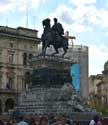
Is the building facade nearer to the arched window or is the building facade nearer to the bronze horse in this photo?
the arched window

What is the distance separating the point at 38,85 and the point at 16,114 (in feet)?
9.70

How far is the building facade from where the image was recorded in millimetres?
83250

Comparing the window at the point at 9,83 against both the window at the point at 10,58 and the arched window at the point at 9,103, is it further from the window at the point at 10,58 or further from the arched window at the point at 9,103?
the window at the point at 10,58

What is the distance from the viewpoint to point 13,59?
8631 centimetres

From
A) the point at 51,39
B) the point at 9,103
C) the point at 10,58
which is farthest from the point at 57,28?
the point at 10,58

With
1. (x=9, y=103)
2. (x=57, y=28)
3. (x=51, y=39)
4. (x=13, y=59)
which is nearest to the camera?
(x=51, y=39)

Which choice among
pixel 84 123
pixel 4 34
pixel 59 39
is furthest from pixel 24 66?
pixel 84 123

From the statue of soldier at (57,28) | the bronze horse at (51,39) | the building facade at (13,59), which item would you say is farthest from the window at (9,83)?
the bronze horse at (51,39)

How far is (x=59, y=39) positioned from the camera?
38625mm

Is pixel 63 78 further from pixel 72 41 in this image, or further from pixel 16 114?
pixel 72 41

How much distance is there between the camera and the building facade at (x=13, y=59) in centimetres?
8325

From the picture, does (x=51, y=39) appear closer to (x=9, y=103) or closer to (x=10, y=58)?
(x=9, y=103)

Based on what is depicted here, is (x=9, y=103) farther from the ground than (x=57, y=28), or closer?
closer

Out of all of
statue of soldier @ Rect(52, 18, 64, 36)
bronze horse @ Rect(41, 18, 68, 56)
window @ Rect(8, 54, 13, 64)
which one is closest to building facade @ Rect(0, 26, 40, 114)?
window @ Rect(8, 54, 13, 64)
